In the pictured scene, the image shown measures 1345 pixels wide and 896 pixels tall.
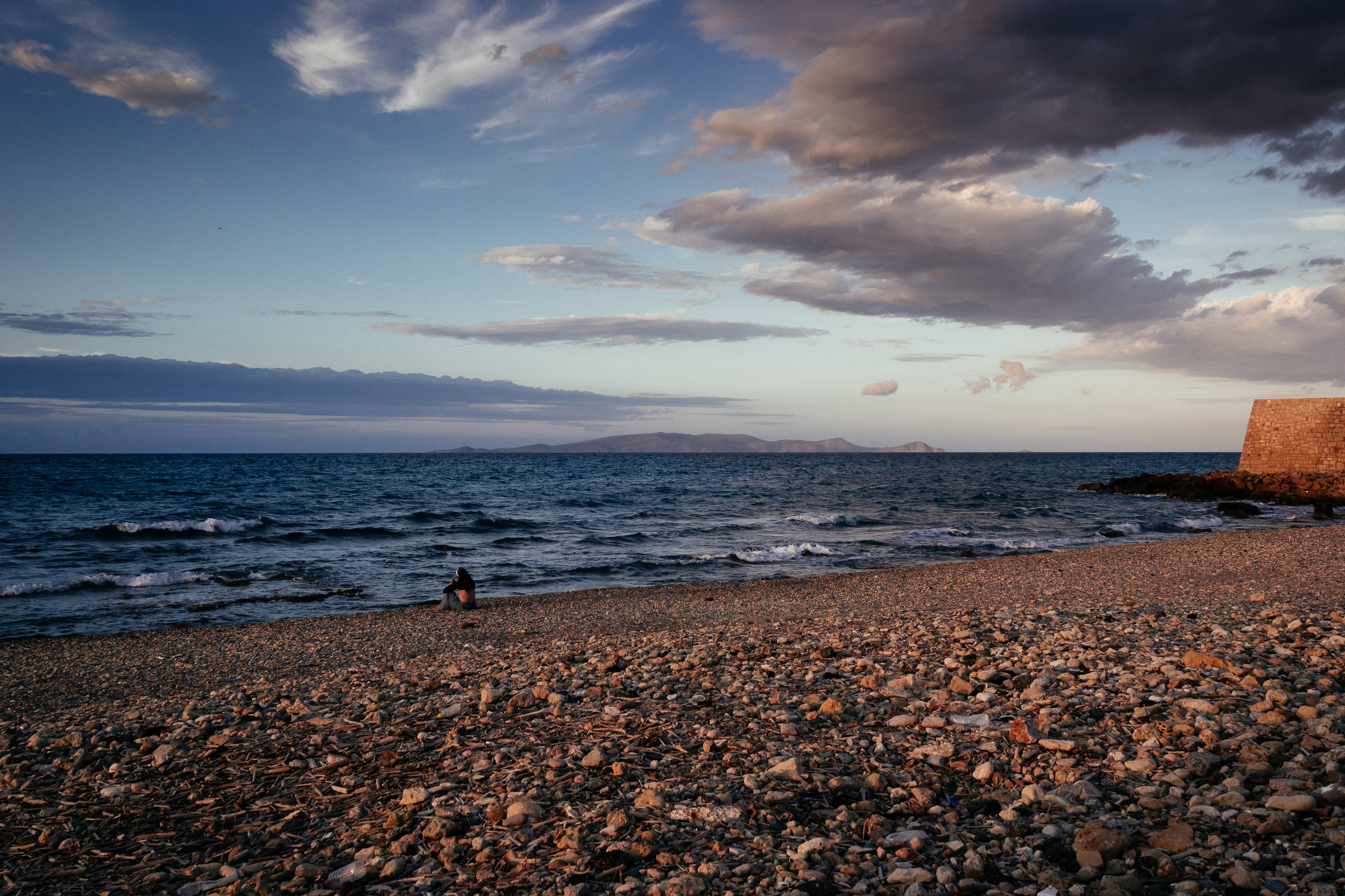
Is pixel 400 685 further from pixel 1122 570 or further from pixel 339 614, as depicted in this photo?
pixel 1122 570

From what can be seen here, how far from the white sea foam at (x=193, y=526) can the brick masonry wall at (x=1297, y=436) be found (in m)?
61.2

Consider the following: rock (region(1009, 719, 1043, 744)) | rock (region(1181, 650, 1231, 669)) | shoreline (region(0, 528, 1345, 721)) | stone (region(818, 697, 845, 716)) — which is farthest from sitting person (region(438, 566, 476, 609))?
rock (region(1181, 650, 1231, 669))

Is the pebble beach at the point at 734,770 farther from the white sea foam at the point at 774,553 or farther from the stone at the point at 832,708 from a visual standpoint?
the white sea foam at the point at 774,553

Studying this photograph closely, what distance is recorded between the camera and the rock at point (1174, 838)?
3342 millimetres

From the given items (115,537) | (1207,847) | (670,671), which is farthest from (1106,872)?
(115,537)

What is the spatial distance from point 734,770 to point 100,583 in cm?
2033

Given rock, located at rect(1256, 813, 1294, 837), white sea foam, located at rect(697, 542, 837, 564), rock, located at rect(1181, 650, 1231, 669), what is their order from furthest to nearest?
1. white sea foam, located at rect(697, 542, 837, 564)
2. rock, located at rect(1181, 650, 1231, 669)
3. rock, located at rect(1256, 813, 1294, 837)

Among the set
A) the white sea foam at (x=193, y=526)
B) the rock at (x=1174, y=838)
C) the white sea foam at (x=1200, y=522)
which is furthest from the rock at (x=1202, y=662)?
the white sea foam at (x=193, y=526)

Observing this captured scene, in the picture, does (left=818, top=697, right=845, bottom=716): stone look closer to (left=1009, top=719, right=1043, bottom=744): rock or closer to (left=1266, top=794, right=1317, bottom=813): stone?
(left=1009, top=719, right=1043, bottom=744): rock

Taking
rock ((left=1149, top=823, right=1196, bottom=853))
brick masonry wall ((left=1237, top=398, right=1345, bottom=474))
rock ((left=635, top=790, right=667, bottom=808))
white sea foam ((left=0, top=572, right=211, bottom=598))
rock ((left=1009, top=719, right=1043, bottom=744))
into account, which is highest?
brick masonry wall ((left=1237, top=398, right=1345, bottom=474))

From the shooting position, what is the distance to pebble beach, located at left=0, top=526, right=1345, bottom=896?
3.48 m

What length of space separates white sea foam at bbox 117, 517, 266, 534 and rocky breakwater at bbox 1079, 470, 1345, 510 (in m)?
50.3

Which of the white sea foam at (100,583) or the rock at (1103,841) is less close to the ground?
the rock at (1103,841)

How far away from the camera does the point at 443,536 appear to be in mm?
29078
